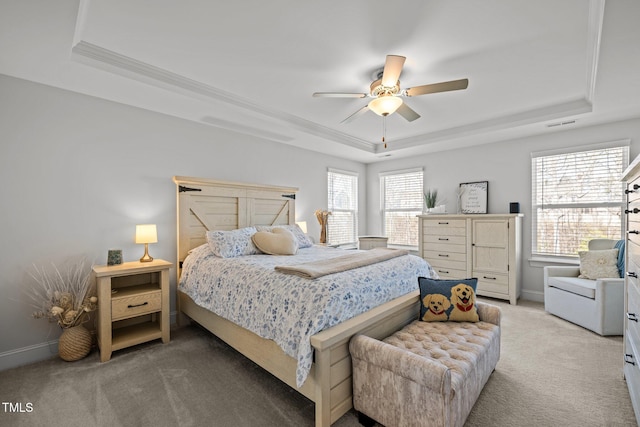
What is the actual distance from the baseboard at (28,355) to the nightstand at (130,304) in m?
0.46

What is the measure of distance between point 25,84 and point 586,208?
21.2 ft

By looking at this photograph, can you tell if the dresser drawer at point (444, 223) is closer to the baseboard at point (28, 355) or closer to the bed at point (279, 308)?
the bed at point (279, 308)

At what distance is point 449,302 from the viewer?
234 centimetres

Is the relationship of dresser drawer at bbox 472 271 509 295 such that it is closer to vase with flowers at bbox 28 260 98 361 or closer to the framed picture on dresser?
the framed picture on dresser

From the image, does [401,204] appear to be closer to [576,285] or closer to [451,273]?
[451,273]

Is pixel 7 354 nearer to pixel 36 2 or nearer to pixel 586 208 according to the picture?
pixel 36 2

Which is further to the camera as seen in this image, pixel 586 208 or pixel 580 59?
pixel 586 208

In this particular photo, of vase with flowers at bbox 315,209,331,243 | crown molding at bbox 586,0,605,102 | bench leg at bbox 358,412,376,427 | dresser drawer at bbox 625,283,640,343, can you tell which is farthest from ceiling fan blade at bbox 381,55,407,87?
vase with flowers at bbox 315,209,331,243

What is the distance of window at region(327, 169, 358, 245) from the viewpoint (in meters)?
5.56

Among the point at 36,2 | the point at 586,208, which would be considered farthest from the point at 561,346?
the point at 36,2

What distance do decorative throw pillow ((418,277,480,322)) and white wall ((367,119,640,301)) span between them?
8.95ft

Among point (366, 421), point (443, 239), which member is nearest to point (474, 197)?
point (443, 239)

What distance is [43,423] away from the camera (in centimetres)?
181

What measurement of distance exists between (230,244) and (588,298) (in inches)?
154
